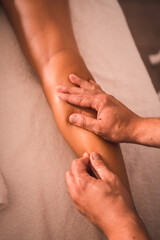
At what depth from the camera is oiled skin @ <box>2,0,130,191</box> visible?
2.38 ft

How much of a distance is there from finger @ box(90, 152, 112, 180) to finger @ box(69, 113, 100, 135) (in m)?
0.08

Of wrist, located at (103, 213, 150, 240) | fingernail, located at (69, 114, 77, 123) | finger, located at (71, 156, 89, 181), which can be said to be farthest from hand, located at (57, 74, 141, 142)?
wrist, located at (103, 213, 150, 240)

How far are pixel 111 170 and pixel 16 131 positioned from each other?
1.26 feet

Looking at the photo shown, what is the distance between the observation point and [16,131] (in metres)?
0.77

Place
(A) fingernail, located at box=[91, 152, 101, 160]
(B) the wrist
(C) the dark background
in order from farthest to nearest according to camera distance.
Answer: (C) the dark background → (A) fingernail, located at box=[91, 152, 101, 160] → (B) the wrist

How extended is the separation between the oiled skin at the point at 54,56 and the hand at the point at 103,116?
0.03 metres

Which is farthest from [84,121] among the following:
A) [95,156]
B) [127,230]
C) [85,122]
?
[127,230]

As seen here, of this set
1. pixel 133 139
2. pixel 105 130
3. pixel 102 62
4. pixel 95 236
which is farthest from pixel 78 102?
pixel 95 236

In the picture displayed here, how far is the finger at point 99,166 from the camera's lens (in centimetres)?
63

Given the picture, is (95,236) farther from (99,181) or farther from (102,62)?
(102,62)

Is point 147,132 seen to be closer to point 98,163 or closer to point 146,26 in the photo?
point 98,163

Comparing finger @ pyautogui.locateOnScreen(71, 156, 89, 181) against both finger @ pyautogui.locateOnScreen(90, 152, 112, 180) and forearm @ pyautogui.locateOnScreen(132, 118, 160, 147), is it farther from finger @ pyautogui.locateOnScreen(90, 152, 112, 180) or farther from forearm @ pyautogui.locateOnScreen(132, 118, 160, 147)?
forearm @ pyautogui.locateOnScreen(132, 118, 160, 147)

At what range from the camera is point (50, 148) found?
766 millimetres

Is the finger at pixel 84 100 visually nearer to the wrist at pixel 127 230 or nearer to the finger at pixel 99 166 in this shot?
the finger at pixel 99 166
